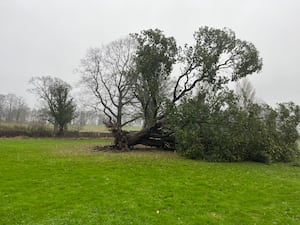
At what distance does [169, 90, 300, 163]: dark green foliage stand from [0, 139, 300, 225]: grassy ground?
4.65 metres

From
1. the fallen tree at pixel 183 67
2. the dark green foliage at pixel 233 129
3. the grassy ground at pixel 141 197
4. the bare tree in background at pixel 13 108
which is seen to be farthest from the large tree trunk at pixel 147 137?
the bare tree in background at pixel 13 108

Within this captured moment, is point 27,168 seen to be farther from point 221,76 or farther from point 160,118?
point 221,76

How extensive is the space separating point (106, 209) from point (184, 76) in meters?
15.3

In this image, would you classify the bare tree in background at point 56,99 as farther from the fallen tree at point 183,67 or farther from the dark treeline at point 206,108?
the fallen tree at point 183,67

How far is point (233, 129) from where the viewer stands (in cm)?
1412

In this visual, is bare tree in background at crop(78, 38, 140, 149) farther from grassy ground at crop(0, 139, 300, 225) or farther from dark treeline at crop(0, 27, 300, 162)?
grassy ground at crop(0, 139, 300, 225)

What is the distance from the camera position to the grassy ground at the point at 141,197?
190 inches

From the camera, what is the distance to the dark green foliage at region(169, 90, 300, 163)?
13.7m

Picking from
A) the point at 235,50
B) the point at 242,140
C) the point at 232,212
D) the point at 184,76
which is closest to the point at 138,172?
the point at 232,212

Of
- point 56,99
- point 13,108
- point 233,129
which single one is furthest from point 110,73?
point 13,108

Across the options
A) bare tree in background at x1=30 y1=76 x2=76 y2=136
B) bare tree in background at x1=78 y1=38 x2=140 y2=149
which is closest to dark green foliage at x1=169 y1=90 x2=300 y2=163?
bare tree in background at x1=78 y1=38 x2=140 y2=149

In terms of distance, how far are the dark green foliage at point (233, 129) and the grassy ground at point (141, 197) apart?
4647 millimetres

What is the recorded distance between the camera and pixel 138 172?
30.0ft

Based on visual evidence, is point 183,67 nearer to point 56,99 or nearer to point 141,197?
point 141,197
